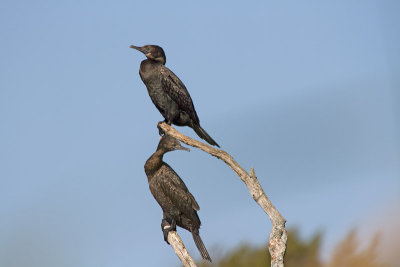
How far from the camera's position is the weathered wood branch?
35.9ft

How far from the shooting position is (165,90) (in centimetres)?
1300

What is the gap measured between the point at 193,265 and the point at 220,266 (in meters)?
14.0

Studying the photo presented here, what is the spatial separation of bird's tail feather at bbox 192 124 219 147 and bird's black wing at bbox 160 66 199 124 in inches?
11.6

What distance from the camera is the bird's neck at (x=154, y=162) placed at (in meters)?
11.6

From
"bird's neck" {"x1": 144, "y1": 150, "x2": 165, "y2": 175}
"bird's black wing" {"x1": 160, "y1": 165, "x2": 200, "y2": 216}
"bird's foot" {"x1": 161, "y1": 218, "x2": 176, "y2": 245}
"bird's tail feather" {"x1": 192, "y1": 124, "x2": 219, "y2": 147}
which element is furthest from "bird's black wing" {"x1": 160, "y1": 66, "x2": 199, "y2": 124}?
"bird's foot" {"x1": 161, "y1": 218, "x2": 176, "y2": 245}

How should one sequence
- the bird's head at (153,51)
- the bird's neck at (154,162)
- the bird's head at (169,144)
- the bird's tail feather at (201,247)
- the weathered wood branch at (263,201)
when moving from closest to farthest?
the weathered wood branch at (263,201) < the bird's tail feather at (201,247) < the bird's head at (169,144) < the bird's neck at (154,162) < the bird's head at (153,51)

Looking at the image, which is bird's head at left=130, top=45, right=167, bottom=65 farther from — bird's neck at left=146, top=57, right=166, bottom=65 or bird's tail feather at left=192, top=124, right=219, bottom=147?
bird's tail feather at left=192, top=124, right=219, bottom=147

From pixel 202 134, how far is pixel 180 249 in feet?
8.92

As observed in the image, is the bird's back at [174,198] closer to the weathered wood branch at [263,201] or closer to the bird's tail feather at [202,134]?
the weathered wood branch at [263,201]

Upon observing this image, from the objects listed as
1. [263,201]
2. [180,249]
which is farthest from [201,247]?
[263,201]

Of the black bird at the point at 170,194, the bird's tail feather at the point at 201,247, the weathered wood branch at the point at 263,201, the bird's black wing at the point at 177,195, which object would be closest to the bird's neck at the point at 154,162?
the black bird at the point at 170,194

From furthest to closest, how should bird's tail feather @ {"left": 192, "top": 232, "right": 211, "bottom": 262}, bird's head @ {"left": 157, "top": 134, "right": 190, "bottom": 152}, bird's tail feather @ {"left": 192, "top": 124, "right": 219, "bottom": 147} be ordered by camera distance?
1. bird's tail feather @ {"left": 192, "top": 124, "right": 219, "bottom": 147}
2. bird's head @ {"left": 157, "top": 134, "right": 190, "bottom": 152}
3. bird's tail feather @ {"left": 192, "top": 232, "right": 211, "bottom": 262}

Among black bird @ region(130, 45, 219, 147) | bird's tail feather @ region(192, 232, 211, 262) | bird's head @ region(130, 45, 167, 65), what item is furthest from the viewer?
bird's head @ region(130, 45, 167, 65)

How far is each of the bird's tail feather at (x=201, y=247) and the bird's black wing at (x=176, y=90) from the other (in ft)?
8.39
